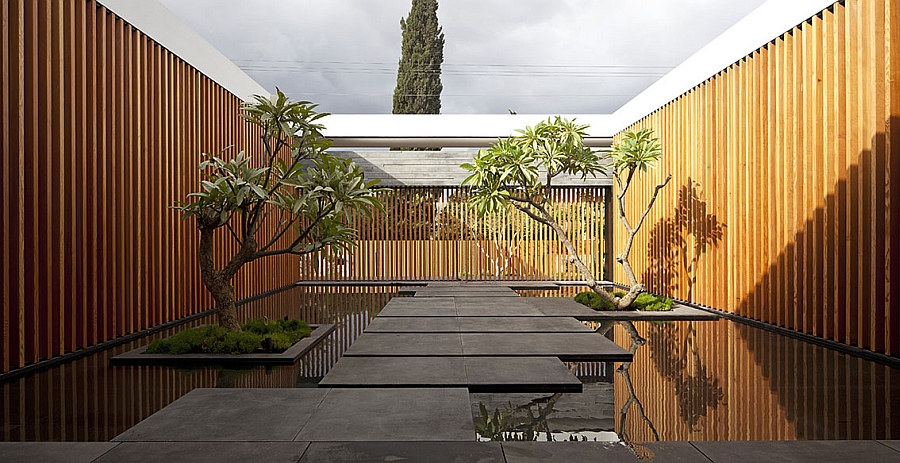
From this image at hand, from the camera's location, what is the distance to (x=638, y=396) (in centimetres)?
395

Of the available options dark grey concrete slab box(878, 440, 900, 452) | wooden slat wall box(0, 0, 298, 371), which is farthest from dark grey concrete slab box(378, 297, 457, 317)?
dark grey concrete slab box(878, 440, 900, 452)

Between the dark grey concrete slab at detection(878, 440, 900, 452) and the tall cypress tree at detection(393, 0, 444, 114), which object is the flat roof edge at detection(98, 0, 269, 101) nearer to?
the dark grey concrete slab at detection(878, 440, 900, 452)

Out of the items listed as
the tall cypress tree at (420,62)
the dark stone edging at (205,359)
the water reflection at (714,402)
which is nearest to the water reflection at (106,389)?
the dark stone edging at (205,359)

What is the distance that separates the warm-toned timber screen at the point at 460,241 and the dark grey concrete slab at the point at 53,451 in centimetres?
1165

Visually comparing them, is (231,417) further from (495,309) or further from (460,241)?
(460,241)

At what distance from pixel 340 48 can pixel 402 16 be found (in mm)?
28760

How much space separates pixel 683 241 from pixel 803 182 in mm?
3167

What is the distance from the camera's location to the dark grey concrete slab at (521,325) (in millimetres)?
6268

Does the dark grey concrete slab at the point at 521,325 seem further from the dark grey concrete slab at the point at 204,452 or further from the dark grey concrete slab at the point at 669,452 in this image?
the dark grey concrete slab at the point at 204,452

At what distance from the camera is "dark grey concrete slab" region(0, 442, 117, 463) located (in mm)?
2799

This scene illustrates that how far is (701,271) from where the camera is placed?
8.84 m

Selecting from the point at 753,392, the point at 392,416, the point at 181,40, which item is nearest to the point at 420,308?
the point at 181,40

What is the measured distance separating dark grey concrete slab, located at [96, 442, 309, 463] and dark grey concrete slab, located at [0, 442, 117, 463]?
7cm

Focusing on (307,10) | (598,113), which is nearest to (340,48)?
(307,10)
